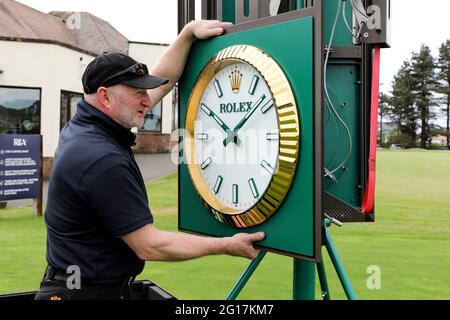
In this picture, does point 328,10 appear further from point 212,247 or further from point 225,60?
point 212,247

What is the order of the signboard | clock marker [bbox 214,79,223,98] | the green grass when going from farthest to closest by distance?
1. the signboard
2. the green grass
3. clock marker [bbox 214,79,223,98]

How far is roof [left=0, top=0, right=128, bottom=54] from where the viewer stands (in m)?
15.0

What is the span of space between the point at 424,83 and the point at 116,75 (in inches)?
1924

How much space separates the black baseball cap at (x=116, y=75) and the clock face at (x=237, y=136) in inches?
10.1

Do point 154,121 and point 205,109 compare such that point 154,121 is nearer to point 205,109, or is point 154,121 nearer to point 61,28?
point 61,28

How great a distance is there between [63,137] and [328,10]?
1.27 m

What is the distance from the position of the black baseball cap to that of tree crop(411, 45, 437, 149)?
47613mm

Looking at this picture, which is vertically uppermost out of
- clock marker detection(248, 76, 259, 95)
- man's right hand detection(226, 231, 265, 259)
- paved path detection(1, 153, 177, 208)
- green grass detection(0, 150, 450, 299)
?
clock marker detection(248, 76, 259, 95)

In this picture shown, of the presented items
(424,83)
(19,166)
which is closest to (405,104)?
(424,83)

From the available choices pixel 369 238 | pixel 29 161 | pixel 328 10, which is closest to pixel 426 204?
pixel 369 238

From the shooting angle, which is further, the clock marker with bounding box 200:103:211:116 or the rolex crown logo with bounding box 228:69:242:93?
the clock marker with bounding box 200:103:211:116

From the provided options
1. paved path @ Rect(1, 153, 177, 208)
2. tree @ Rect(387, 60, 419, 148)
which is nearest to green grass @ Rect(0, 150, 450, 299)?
paved path @ Rect(1, 153, 177, 208)

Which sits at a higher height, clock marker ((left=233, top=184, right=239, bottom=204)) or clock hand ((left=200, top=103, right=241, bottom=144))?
clock hand ((left=200, top=103, right=241, bottom=144))

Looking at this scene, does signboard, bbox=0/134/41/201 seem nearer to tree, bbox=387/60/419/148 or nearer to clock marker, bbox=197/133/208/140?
clock marker, bbox=197/133/208/140
